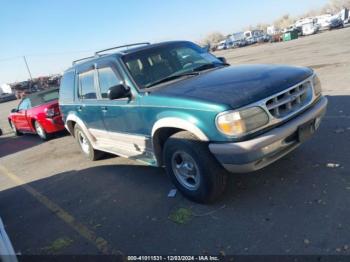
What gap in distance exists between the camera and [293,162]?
4766 millimetres

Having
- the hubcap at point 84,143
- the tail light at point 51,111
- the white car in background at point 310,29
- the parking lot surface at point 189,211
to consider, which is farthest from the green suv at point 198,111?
the white car in background at point 310,29

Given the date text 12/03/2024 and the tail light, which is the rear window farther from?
the date text 12/03/2024

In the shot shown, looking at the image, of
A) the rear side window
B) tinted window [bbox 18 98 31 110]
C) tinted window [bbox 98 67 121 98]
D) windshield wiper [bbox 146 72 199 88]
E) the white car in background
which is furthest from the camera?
the white car in background

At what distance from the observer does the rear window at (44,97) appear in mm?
10306

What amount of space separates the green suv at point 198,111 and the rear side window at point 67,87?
93 cm

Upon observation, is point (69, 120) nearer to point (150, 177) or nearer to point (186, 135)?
point (150, 177)

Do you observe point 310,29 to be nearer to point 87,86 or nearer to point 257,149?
point 87,86

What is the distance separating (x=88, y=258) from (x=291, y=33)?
4653 centimetres

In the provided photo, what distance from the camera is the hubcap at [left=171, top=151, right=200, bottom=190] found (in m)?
4.02

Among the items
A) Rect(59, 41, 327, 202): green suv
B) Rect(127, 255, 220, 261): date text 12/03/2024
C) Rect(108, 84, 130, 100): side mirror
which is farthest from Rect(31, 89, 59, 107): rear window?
Rect(127, 255, 220, 261): date text 12/03/2024

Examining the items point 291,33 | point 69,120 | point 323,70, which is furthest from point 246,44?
point 69,120

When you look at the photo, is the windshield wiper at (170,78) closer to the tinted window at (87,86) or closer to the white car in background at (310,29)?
the tinted window at (87,86)

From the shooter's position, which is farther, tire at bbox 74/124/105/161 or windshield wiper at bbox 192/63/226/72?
tire at bbox 74/124/105/161

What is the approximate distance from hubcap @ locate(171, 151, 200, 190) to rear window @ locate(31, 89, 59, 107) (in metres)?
7.14
